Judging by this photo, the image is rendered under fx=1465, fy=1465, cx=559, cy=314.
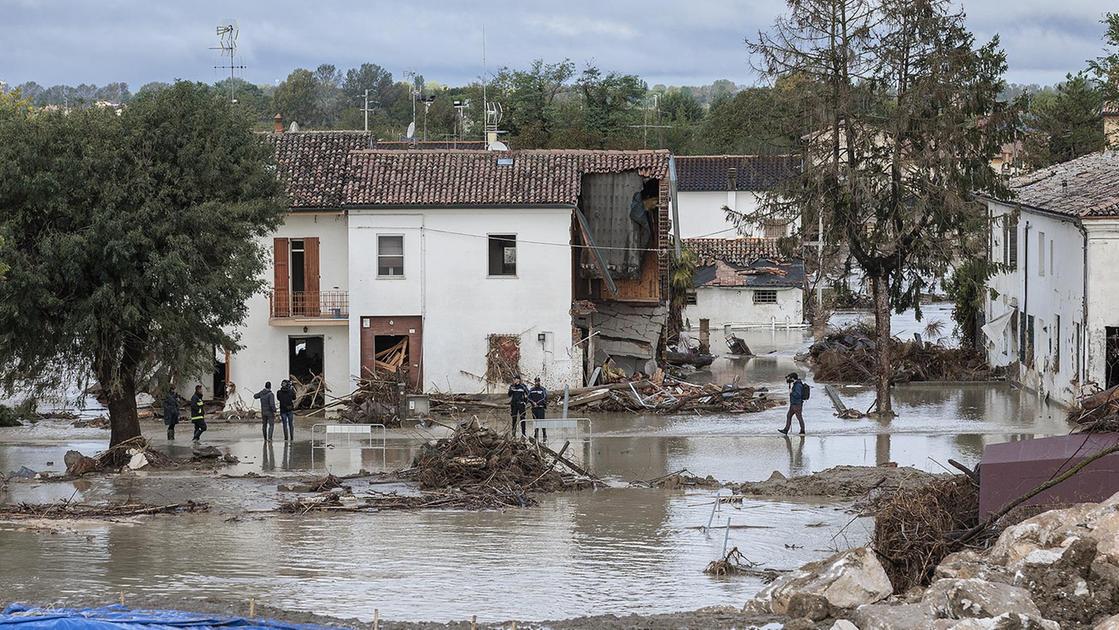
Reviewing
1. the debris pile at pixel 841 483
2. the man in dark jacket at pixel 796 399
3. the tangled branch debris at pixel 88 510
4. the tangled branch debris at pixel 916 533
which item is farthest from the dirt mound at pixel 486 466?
the tangled branch debris at pixel 916 533

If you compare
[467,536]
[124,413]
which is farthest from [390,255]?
[467,536]

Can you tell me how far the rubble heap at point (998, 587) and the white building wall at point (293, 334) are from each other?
23.6 metres

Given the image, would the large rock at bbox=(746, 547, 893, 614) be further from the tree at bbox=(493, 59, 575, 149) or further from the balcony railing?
the tree at bbox=(493, 59, 575, 149)

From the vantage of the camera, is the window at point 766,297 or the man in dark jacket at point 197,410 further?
the window at point 766,297

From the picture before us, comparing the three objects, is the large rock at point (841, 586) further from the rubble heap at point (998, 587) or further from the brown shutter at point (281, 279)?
the brown shutter at point (281, 279)

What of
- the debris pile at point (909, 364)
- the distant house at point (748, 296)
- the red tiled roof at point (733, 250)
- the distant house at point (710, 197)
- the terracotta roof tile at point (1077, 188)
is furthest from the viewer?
the distant house at point (710, 197)

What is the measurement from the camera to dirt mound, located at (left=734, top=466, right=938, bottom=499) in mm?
24297

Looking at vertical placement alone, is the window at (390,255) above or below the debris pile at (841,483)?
above

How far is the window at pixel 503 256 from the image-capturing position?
38.7 metres

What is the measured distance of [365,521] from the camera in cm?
2288

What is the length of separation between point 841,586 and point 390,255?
961 inches

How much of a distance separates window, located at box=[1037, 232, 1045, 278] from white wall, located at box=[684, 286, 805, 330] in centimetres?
2145

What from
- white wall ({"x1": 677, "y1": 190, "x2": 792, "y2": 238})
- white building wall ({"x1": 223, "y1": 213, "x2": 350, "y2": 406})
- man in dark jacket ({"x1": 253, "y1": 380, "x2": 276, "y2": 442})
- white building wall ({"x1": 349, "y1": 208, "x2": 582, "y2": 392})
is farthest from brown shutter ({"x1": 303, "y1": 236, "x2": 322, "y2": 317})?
white wall ({"x1": 677, "y1": 190, "x2": 792, "y2": 238})

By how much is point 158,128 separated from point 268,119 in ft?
329
